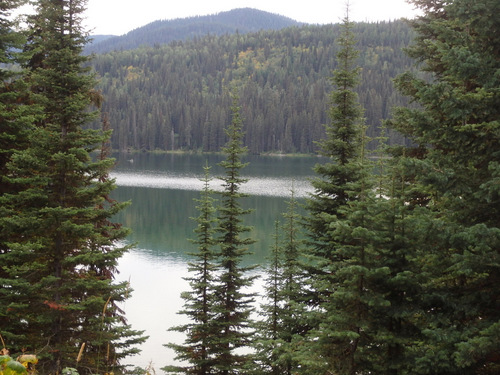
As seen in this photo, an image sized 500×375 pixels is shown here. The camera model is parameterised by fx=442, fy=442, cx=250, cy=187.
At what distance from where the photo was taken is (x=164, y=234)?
41.5m

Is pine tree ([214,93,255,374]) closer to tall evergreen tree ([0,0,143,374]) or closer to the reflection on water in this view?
tall evergreen tree ([0,0,143,374])

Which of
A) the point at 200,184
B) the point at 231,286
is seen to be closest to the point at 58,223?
the point at 231,286

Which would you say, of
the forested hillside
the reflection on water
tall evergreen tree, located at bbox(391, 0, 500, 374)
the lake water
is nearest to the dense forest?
tall evergreen tree, located at bbox(391, 0, 500, 374)

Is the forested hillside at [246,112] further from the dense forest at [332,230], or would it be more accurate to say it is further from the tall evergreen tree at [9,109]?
the tall evergreen tree at [9,109]

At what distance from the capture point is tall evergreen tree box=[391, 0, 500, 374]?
17.3 feet

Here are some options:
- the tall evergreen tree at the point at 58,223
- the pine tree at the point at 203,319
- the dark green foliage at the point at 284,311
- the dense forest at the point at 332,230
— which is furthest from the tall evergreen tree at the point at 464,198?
the pine tree at the point at 203,319

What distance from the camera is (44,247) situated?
8820mm

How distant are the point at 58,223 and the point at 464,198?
7.49 metres

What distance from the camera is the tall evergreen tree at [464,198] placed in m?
5.27

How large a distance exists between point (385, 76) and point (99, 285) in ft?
541

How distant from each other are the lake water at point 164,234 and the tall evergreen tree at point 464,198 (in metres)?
3.69

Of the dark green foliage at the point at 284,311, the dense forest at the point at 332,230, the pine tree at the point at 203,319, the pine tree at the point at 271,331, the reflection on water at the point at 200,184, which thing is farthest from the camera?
the reflection on water at the point at 200,184

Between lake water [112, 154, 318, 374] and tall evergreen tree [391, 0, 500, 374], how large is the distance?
3689 mm

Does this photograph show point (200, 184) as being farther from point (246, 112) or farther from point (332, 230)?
point (246, 112)
